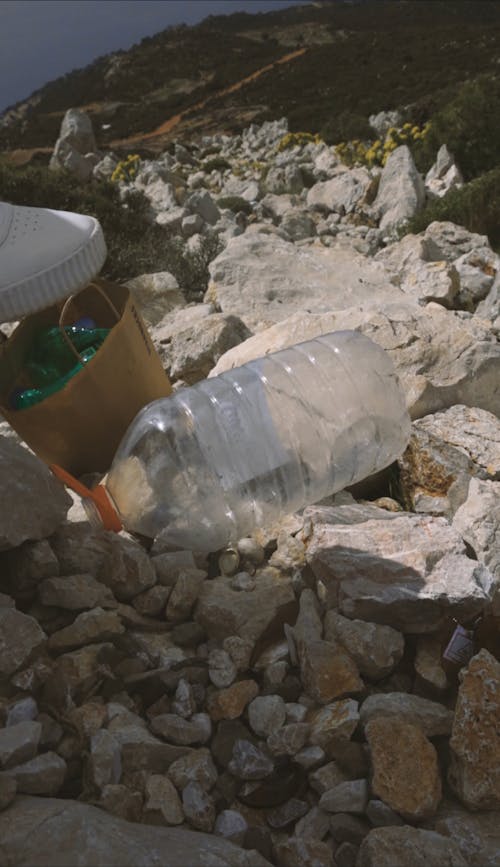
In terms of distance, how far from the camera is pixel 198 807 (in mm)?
1581

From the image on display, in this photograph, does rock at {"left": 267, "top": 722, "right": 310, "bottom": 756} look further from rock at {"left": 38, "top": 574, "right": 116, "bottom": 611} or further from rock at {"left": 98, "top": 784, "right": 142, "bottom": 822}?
rock at {"left": 38, "top": 574, "right": 116, "bottom": 611}

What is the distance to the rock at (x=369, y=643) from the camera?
1978mm

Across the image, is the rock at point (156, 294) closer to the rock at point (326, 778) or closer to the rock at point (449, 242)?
the rock at point (449, 242)

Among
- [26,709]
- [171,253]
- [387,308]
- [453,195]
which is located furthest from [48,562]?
[453,195]

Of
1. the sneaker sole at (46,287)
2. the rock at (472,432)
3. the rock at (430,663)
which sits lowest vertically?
the rock at (472,432)

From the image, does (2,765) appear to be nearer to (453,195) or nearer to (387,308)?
(387,308)

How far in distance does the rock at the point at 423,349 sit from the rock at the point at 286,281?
77 centimetres

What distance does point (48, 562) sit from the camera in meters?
2.19

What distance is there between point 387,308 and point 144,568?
203 centimetres

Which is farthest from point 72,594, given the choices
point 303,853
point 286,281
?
point 286,281

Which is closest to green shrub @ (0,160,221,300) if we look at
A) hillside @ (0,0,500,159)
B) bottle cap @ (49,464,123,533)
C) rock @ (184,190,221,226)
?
rock @ (184,190,221,226)

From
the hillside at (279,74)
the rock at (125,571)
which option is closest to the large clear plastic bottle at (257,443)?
the rock at (125,571)

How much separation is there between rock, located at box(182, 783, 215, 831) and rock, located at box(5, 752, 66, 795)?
0.84 feet

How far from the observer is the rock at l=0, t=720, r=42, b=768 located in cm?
152
